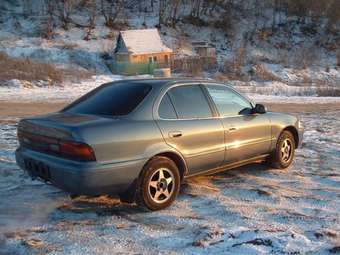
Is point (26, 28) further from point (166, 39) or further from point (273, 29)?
point (273, 29)

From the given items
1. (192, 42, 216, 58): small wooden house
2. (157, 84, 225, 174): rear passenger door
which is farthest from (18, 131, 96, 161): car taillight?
(192, 42, 216, 58): small wooden house

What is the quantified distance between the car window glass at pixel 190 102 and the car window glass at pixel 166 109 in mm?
73

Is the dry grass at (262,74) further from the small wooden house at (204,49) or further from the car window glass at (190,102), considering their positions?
the car window glass at (190,102)

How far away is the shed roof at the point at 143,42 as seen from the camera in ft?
146

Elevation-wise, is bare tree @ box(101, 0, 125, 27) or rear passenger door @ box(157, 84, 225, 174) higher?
bare tree @ box(101, 0, 125, 27)

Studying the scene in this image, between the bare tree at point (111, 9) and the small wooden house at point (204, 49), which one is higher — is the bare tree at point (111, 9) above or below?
above

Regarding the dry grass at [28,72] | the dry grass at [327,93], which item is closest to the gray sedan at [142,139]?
the dry grass at [327,93]

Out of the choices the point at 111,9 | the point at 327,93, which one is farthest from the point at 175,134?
the point at 111,9

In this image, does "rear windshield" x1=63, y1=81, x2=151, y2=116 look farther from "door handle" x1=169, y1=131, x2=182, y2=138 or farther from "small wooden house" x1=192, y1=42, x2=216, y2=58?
"small wooden house" x1=192, y1=42, x2=216, y2=58

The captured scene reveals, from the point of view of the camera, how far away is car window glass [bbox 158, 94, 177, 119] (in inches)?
234

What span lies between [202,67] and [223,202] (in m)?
34.3

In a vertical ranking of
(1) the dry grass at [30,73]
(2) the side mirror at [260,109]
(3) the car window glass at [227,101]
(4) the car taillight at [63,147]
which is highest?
(3) the car window glass at [227,101]

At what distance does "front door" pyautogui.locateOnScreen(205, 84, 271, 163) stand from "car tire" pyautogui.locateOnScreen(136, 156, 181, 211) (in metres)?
1.03

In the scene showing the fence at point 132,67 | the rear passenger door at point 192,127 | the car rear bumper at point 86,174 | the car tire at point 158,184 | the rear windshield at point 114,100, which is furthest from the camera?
the fence at point 132,67
